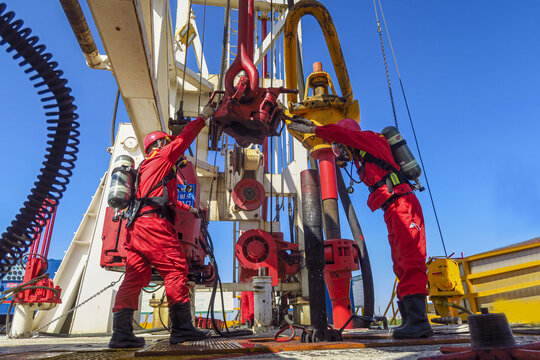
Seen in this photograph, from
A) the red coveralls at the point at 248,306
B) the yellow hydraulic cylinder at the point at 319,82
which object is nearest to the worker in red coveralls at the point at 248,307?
the red coveralls at the point at 248,306

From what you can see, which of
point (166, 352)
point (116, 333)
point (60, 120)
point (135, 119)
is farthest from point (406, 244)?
point (135, 119)

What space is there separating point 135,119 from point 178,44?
3503 millimetres

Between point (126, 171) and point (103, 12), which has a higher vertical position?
point (103, 12)

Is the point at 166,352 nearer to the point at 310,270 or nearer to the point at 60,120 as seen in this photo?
the point at 310,270

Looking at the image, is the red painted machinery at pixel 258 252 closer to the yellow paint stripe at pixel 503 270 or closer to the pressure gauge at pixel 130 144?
the pressure gauge at pixel 130 144

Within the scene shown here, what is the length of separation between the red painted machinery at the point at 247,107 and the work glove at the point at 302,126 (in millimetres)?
141

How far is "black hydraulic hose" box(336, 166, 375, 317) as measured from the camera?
454cm

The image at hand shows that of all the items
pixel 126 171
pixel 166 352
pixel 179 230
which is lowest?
pixel 166 352

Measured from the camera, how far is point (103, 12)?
2578 millimetres

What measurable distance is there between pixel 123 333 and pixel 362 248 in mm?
3341

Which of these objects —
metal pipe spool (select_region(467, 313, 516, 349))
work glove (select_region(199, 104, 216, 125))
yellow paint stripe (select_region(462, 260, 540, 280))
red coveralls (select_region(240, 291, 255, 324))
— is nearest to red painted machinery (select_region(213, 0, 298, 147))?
work glove (select_region(199, 104, 216, 125))

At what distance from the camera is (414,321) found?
2.52 meters

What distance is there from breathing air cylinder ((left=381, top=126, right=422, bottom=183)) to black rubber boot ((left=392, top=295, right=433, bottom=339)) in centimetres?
102

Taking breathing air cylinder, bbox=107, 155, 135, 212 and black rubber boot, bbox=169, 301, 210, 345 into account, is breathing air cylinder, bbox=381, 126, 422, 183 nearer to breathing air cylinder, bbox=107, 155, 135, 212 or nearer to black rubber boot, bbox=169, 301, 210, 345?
black rubber boot, bbox=169, 301, 210, 345
